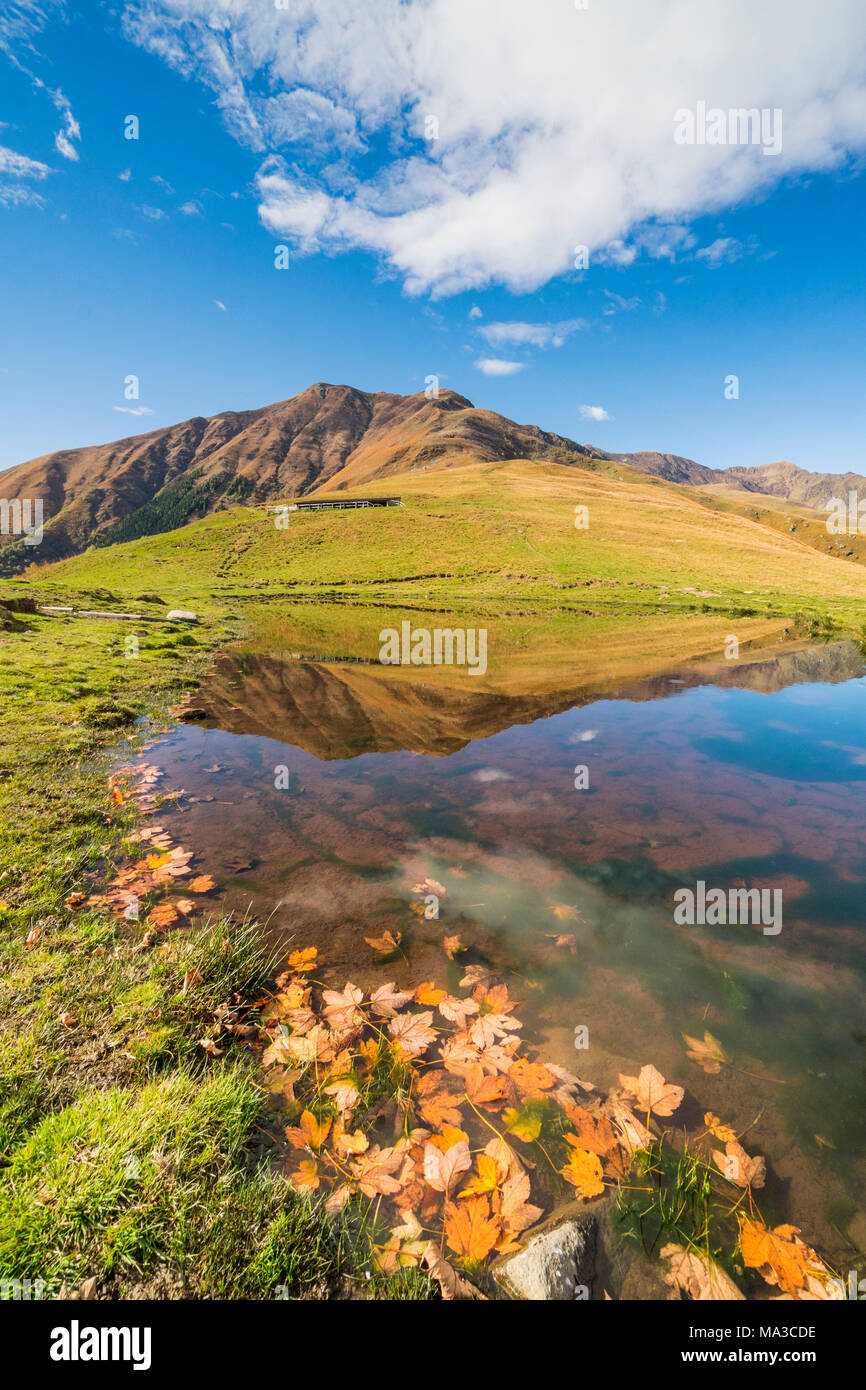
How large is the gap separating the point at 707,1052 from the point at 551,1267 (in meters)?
2.40

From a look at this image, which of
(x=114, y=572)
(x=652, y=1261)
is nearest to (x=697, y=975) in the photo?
(x=652, y=1261)

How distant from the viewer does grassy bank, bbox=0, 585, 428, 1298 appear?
2.67 m

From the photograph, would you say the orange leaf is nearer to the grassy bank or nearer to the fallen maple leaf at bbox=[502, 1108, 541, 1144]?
the grassy bank

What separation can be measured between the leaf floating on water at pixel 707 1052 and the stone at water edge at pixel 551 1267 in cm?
185

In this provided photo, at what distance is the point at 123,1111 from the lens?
3.39 meters

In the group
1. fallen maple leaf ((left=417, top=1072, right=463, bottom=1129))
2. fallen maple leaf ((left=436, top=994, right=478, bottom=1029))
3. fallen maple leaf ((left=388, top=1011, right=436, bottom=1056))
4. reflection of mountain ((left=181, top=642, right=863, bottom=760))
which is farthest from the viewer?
reflection of mountain ((left=181, top=642, right=863, bottom=760))

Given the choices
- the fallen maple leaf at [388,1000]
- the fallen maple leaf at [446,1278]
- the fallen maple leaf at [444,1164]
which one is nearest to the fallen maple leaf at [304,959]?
the fallen maple leaf at [388,1000]

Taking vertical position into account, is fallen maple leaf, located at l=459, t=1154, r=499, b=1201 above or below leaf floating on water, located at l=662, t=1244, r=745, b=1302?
above

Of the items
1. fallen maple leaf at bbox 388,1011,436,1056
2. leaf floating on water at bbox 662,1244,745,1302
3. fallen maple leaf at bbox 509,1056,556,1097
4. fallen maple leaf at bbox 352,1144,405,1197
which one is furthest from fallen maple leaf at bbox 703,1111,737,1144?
fallen maple leaf at bbox 352,1144,405,1197

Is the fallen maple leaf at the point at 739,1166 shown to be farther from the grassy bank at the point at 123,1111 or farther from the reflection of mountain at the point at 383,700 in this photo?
the reflection of mountain at the point at 383,700

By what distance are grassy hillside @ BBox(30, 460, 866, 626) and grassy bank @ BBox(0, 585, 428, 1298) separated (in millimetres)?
49355

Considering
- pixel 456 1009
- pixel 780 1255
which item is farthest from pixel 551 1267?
pixel 456 1009

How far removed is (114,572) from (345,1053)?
320 ft

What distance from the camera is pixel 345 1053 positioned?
169 inches
